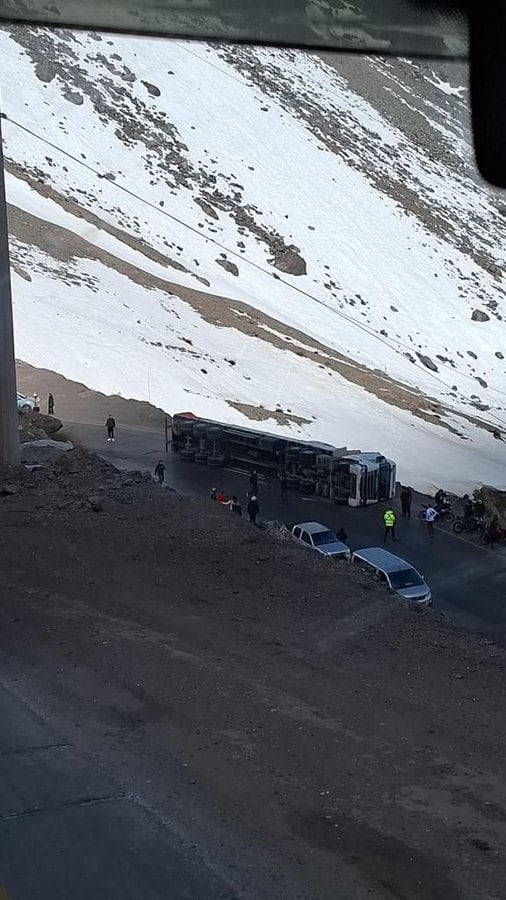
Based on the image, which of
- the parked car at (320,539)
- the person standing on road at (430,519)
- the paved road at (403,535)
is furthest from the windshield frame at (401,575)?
the person standing on road at (430,519)

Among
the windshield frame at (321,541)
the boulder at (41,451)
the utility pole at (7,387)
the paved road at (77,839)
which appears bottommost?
the windshield frame at (321,541)

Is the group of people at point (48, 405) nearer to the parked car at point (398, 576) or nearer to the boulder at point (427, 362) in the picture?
the parked car at point (398, 576)

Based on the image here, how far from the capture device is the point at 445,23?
473 cm

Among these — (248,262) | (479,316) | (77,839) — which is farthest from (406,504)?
(479,316)

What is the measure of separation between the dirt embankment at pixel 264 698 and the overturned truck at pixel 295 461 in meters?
8.05

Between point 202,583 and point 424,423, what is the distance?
1951 centimetres

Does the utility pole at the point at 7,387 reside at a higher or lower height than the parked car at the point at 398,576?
higher

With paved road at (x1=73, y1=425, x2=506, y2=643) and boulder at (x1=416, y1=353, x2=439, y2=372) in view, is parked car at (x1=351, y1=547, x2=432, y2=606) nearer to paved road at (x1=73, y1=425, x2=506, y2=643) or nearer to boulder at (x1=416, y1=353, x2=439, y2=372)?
paved road at (x1=73, y1=425, x2=506, y2=643)

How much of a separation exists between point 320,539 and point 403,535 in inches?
143

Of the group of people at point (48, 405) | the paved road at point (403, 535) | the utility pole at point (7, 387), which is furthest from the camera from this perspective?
the group of people at point (48, 405)

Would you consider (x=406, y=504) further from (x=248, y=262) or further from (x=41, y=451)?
(x=248, y=262)

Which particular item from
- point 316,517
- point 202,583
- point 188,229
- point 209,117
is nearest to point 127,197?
point 188,229

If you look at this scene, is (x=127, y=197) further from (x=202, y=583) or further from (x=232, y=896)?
(x=232, y=896)

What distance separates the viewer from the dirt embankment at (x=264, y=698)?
6.15m
